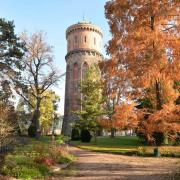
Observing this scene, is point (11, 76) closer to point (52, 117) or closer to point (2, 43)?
point (2, 43)

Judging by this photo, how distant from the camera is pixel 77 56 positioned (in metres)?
67.1

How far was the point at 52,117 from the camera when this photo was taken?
206ft

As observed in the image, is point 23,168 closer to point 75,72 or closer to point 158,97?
point 158,97

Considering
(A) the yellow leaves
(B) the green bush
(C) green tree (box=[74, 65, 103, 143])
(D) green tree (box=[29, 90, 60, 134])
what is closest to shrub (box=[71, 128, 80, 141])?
(C) green tree (box=[74, 65, 103, 143])

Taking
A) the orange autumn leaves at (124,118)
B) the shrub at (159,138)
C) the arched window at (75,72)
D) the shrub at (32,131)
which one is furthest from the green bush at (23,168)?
the arched window at (75,72)

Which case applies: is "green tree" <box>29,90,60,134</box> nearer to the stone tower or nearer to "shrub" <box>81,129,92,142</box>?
the stone tower

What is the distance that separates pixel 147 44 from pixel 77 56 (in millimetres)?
49114

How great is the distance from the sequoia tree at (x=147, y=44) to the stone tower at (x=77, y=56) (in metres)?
46.3

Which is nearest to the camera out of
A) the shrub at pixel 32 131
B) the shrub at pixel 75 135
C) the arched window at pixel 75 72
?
the shrub at pixel 32 131

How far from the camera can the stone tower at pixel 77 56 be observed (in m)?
66.4

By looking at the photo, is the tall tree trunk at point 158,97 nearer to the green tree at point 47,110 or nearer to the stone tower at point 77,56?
the green tree at point 47,110

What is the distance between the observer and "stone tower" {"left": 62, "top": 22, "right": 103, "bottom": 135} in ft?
218

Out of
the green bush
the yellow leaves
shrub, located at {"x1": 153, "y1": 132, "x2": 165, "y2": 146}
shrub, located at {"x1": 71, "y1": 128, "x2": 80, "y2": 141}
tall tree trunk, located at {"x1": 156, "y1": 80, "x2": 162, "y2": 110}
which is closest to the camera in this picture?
the green bush

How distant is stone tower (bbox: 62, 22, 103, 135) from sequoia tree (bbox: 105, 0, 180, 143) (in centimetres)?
4626
